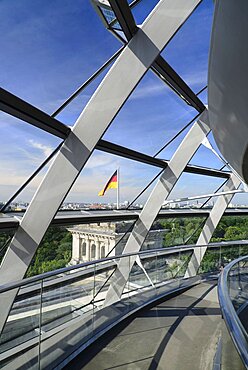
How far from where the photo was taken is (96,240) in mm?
10414

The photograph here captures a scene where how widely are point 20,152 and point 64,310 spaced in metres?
3.05

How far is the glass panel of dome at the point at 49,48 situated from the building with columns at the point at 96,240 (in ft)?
15.2

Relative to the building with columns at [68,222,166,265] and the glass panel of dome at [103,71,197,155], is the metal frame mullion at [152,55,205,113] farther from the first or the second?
the building with columns at [68,222,166,265]

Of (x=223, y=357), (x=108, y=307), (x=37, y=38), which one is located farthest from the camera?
(x=108, y=307)

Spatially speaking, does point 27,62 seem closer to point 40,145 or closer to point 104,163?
point 40,145

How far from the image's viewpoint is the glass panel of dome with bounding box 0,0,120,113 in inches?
184

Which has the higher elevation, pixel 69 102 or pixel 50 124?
pixel 69 102

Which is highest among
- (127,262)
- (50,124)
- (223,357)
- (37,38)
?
(37,38)

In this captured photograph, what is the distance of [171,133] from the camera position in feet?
33.8

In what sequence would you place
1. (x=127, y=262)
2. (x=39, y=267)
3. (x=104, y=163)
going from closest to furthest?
(x=127, y=262)
(x=39, y=267)
(x=104, y=163)

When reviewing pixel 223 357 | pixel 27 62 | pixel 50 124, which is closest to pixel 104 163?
pixel 50 124

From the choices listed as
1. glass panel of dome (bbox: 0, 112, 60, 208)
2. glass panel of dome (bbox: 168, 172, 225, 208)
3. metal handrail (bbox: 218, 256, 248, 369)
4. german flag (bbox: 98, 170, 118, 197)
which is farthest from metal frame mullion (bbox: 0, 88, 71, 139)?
glass panel of dome (bbox: 168, 172, 225, 208)

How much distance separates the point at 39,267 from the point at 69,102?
4.50 meters

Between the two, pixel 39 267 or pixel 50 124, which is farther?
pixel 39 267
